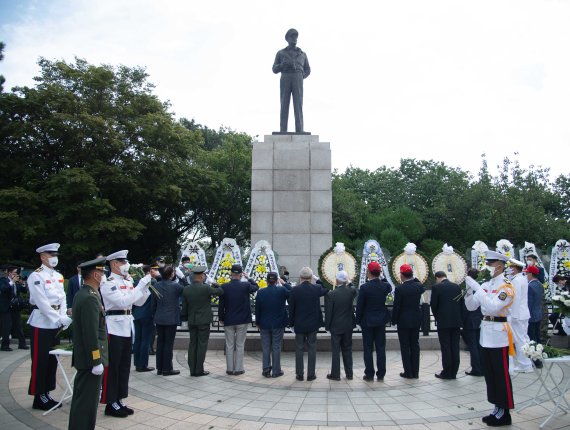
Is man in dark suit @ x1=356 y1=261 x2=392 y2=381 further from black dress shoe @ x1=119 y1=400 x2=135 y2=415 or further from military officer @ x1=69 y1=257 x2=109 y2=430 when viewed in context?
military officer @ x1=69 y1=257 x2=109 y2=430

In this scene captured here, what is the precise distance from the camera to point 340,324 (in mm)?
7543

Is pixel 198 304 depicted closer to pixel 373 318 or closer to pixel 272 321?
pixel 272 321

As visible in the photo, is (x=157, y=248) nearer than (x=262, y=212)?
No

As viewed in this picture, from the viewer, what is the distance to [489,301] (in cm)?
565

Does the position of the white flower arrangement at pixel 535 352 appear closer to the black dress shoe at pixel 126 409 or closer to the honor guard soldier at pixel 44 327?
the black dress shoe at pixel 126 409

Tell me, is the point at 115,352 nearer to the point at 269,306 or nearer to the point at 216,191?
the point at 269,306

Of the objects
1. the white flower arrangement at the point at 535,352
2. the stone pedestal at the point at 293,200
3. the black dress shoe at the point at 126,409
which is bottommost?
the black dress shoe at the point at 126,409

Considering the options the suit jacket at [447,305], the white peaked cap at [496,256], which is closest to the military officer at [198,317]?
the suit jacket at [447,305]

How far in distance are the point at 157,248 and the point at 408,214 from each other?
18.0 m

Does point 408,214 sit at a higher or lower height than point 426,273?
higher

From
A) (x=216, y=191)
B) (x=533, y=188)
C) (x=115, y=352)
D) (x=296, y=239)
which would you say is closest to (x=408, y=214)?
(x=533, y=188)

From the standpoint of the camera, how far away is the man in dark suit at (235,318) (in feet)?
26.0

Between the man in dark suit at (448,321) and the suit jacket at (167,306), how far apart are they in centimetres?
477

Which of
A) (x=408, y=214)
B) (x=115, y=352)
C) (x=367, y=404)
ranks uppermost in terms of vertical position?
(x=408, y=214)
